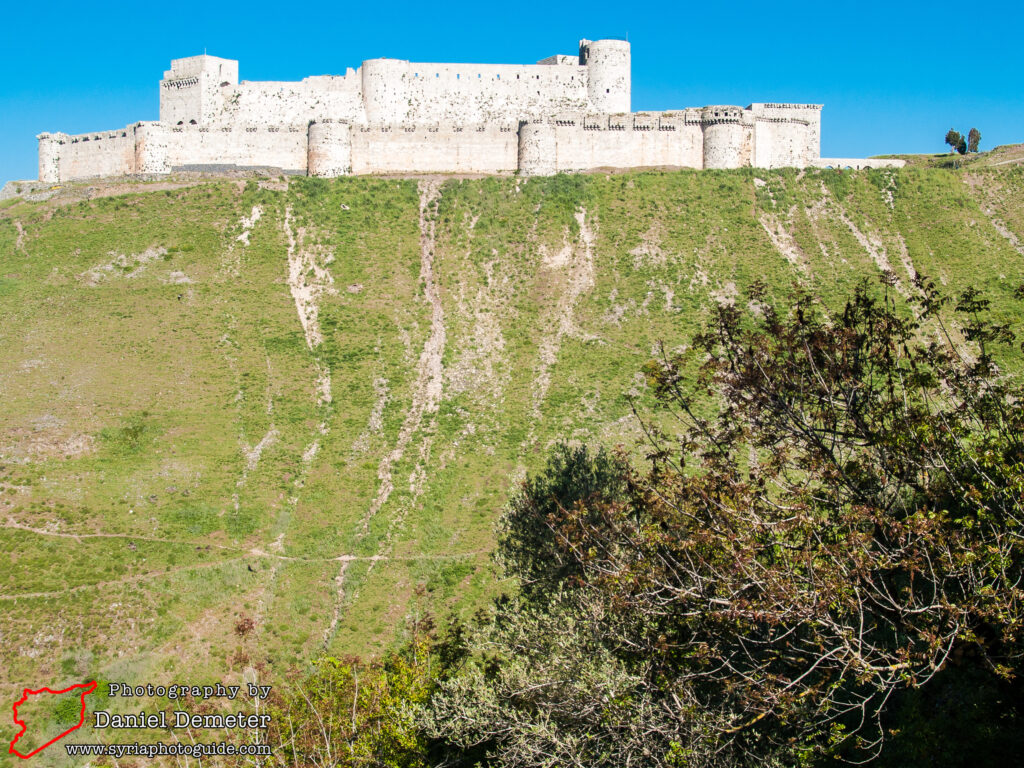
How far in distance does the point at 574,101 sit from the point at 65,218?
3721 centimetres

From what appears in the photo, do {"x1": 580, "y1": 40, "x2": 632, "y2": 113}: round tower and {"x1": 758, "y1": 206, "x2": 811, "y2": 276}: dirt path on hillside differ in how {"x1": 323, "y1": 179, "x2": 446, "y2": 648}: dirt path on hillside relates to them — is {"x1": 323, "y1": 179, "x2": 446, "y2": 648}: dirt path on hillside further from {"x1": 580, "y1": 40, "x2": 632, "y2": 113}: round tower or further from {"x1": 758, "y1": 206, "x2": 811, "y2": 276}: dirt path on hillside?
{"x1": 758, "y1": 206, "x2": 811, "y2": 276}: dirt path on hillside

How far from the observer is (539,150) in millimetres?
60125

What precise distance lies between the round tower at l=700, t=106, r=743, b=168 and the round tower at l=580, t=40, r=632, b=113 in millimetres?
8192

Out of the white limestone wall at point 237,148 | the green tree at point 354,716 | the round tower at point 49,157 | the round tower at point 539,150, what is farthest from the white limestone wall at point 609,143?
the green tree at point 354,716

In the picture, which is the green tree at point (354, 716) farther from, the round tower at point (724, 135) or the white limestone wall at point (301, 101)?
the white limestone wall at point (301, 101)

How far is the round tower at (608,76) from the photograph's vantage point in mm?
66938

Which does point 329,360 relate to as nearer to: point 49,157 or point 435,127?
point 435,127

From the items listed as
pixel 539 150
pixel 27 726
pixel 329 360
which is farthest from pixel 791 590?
pixel 539 150

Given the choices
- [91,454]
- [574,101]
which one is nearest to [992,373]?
[91,454]

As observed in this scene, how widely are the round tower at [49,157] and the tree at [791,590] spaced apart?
200 ft

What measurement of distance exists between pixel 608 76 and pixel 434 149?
15681mm

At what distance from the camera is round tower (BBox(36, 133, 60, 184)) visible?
6650 cm

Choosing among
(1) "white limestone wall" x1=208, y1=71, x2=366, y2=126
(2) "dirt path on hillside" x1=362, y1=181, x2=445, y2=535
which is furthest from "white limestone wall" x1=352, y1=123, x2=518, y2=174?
(1) "white limestone wall" x1=208, y1=71, x2=366, y2=126

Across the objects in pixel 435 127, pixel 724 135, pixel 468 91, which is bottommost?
pixel 724 135
